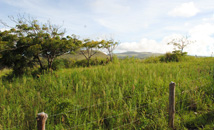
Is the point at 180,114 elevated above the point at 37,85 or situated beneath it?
situated beneath

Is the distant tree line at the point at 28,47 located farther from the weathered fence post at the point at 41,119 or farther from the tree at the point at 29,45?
the weathered fence post at the point at 41,119

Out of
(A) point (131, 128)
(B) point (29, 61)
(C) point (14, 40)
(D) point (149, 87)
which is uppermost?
(C) point (14, 40)

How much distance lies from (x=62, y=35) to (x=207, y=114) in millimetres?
9288

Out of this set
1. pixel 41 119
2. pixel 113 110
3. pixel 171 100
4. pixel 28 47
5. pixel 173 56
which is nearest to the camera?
pixel 41 119

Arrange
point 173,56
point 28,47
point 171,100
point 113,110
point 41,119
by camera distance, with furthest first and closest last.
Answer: point 173,56, point 28,47, point 113,110, point 171,100, point 41,119

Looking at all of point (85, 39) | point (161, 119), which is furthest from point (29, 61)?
point (85, 39)

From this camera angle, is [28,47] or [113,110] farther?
[28,47]

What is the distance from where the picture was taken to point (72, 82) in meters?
5.99

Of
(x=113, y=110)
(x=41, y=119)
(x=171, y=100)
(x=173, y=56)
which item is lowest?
(x=113, y=110)

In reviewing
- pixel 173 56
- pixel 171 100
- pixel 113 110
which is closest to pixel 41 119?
pixel 113 110

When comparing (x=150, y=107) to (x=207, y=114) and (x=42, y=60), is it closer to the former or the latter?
(x=207, y=114)

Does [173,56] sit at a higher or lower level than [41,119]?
higher

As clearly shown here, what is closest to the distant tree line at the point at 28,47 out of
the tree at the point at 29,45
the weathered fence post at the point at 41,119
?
the tree at the point at 29,45

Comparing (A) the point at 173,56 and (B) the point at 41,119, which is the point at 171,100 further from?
(A) the point at 173,56
